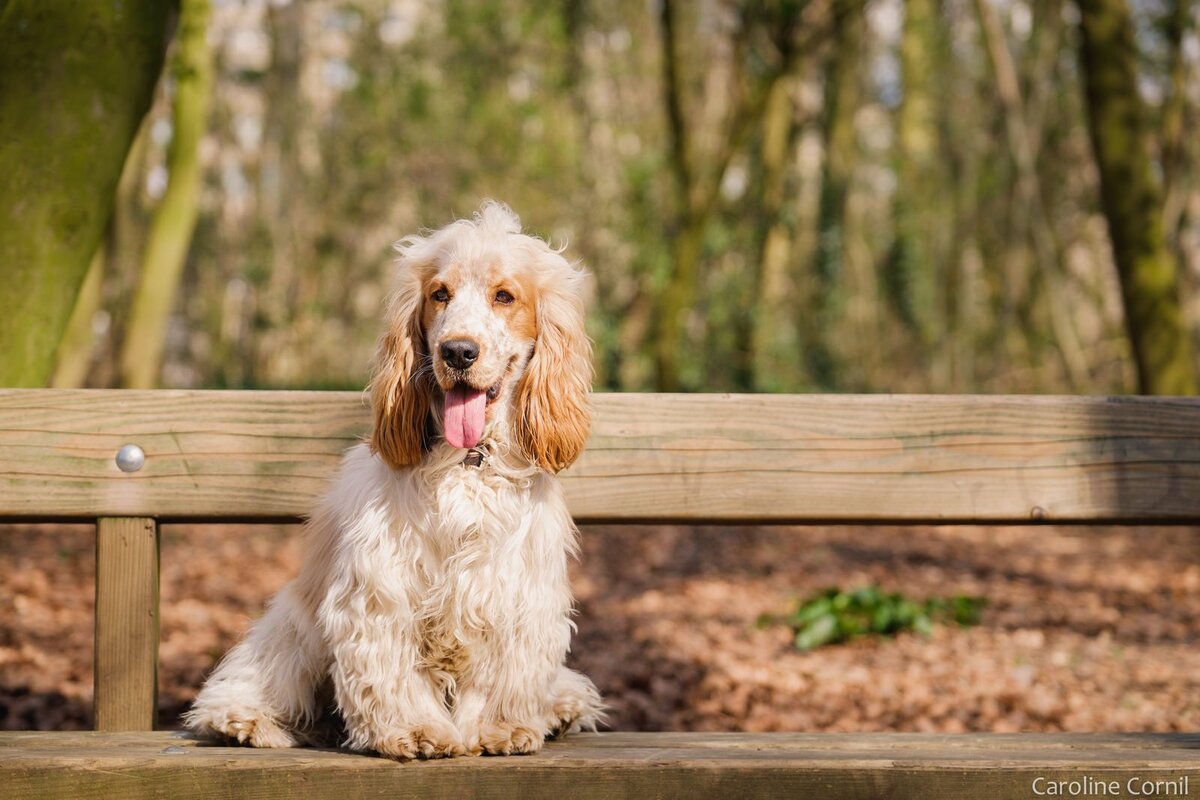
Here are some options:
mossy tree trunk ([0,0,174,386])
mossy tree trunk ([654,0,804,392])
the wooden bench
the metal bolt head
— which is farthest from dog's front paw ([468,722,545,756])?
mossy tree trunk ([654,0,804,392])

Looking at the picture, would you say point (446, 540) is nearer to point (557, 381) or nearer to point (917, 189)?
point (557, 381)

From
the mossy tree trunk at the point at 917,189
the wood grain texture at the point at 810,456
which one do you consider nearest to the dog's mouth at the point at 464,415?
the wood grain texture at the point at 810,456

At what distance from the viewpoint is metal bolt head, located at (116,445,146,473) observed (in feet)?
10.4

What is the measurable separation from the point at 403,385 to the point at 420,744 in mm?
815

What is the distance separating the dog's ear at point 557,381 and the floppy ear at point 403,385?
0.24m

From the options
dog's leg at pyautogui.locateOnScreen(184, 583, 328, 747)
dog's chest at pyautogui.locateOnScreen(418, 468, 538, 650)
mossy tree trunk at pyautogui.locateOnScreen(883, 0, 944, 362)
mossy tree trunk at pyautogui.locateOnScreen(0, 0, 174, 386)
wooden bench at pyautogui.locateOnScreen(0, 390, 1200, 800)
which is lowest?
dog's leg at pyautogui.locateOnScreen(184, 583, 328, 747)

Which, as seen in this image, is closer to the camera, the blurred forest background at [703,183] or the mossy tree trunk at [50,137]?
the mossy tree trunk at [50,137]

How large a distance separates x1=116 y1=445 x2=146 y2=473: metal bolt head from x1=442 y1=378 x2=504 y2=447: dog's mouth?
0.95 metres

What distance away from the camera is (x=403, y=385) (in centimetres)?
276

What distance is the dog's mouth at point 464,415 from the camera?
8.84ft

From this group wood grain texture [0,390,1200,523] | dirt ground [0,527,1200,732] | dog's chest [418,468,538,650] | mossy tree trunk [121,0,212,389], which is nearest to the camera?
dog's chest [418,468,538,650]

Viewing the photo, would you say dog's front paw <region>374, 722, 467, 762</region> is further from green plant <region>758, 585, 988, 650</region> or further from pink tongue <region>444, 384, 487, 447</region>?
green plant <region>758, 585, 988, 650</region>

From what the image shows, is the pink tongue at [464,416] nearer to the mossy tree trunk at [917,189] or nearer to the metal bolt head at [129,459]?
the metal bolt head at [129,459]

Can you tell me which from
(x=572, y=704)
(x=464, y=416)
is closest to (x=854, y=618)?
(x=572, y=704)
